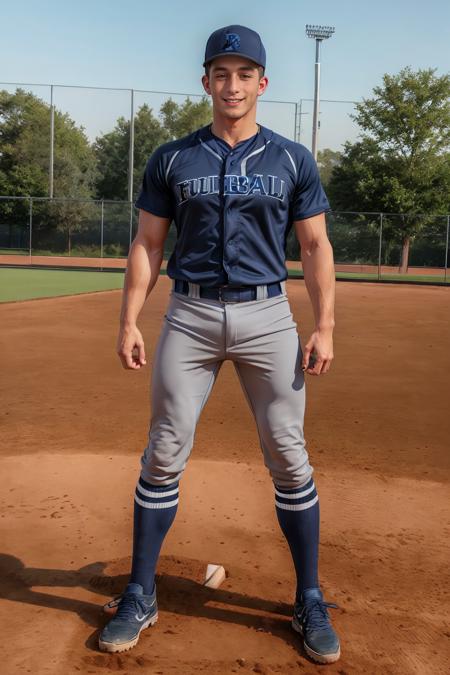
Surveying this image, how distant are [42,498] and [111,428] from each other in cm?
161

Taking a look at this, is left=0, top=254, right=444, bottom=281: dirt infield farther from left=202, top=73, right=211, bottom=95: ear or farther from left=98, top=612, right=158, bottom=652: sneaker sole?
left=98, top=612, right=158, bottom=652: sneaker sole

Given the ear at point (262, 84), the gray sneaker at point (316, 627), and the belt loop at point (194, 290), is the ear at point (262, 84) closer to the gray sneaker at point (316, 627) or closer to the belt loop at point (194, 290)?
the belt loop at point (194, 290)

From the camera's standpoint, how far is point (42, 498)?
4281 millimetres

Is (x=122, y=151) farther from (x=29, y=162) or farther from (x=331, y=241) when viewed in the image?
(x=331, y=241)

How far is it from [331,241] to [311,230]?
2764 cm

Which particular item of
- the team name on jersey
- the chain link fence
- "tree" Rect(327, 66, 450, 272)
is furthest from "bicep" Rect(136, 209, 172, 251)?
"tree" Rect(327, 66, 450, 272)

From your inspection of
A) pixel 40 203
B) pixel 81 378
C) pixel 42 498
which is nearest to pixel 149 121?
pixel 40 203

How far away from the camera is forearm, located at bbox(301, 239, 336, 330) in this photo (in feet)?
9.55

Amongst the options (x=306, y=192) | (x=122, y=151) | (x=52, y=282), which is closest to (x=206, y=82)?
(x=306, y=192)

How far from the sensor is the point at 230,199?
2777mm

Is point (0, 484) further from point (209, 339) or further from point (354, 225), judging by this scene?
point (354, 225)

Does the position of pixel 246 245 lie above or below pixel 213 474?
above

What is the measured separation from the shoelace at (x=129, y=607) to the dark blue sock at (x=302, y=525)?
61 centimetres

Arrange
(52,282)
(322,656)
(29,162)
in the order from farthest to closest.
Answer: (29,162), (52,282), (322,656)
